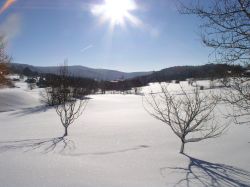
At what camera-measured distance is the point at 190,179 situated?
5.19m

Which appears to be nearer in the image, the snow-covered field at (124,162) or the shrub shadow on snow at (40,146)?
the snow-covered field at (124,162)

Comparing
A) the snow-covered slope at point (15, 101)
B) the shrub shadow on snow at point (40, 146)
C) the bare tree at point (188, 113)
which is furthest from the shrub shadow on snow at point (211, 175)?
the snow-covered slope at point (15, 101)

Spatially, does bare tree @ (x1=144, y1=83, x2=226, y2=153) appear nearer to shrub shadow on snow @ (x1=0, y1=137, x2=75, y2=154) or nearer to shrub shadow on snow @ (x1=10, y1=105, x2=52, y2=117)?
shrub shadow on snow @ (x1=0, y1=137, x2=75, y2=154)

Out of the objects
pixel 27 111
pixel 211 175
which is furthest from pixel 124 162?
pixel 27 111

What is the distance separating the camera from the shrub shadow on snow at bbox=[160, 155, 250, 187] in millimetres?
5012

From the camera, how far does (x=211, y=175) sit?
5.51 metres

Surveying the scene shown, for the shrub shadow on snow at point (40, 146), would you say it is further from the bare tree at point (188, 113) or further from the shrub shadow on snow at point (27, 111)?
the shrub shadow on snow at point (27, 111)

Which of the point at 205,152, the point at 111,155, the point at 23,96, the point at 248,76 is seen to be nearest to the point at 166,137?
the point at 205,152

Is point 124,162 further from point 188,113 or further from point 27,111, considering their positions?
point 27,111

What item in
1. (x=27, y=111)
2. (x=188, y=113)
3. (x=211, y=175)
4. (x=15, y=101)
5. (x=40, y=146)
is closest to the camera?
(x=211, y=175)

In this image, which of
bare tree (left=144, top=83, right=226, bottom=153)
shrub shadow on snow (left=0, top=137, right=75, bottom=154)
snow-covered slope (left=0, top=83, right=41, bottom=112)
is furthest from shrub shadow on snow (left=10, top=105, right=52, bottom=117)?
bare tree (left=144, top=83, right=226, bottom=153)

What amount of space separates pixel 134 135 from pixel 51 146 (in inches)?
128

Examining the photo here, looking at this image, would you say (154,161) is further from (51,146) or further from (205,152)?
(51,146)

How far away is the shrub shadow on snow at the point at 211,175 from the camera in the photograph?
5012 mm
